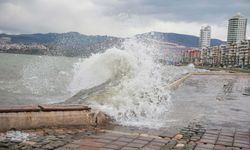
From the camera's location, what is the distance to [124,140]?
208 inches

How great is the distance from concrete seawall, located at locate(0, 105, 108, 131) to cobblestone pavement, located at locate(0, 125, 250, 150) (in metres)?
0.18

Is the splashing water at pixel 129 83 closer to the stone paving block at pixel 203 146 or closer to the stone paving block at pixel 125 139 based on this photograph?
the stone paving block at pixel 125 139

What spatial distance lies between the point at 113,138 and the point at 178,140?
3.30 feet

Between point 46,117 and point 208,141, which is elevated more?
point 46,117

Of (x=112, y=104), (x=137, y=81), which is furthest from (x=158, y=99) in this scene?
(x=112, y=104)

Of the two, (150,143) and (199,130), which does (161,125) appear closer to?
(199,130)

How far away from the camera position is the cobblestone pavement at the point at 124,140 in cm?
483

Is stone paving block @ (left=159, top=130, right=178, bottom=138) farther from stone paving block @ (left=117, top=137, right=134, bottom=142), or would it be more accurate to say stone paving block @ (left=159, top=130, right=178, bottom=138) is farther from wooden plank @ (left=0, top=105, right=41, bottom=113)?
wooden plank @ (left=0, top=105, right=41, bottom=113)

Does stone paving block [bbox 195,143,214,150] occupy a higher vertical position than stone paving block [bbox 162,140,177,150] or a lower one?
lower

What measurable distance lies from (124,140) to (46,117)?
138 centimetres

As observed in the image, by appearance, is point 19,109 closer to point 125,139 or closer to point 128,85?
point 125,139

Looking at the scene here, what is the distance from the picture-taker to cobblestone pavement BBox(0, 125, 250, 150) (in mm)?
4832

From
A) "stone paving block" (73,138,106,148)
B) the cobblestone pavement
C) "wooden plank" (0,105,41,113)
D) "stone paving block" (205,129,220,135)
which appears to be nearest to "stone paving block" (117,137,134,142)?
the cobblestone pavement

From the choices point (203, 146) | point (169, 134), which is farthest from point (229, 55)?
point (203, 146)
